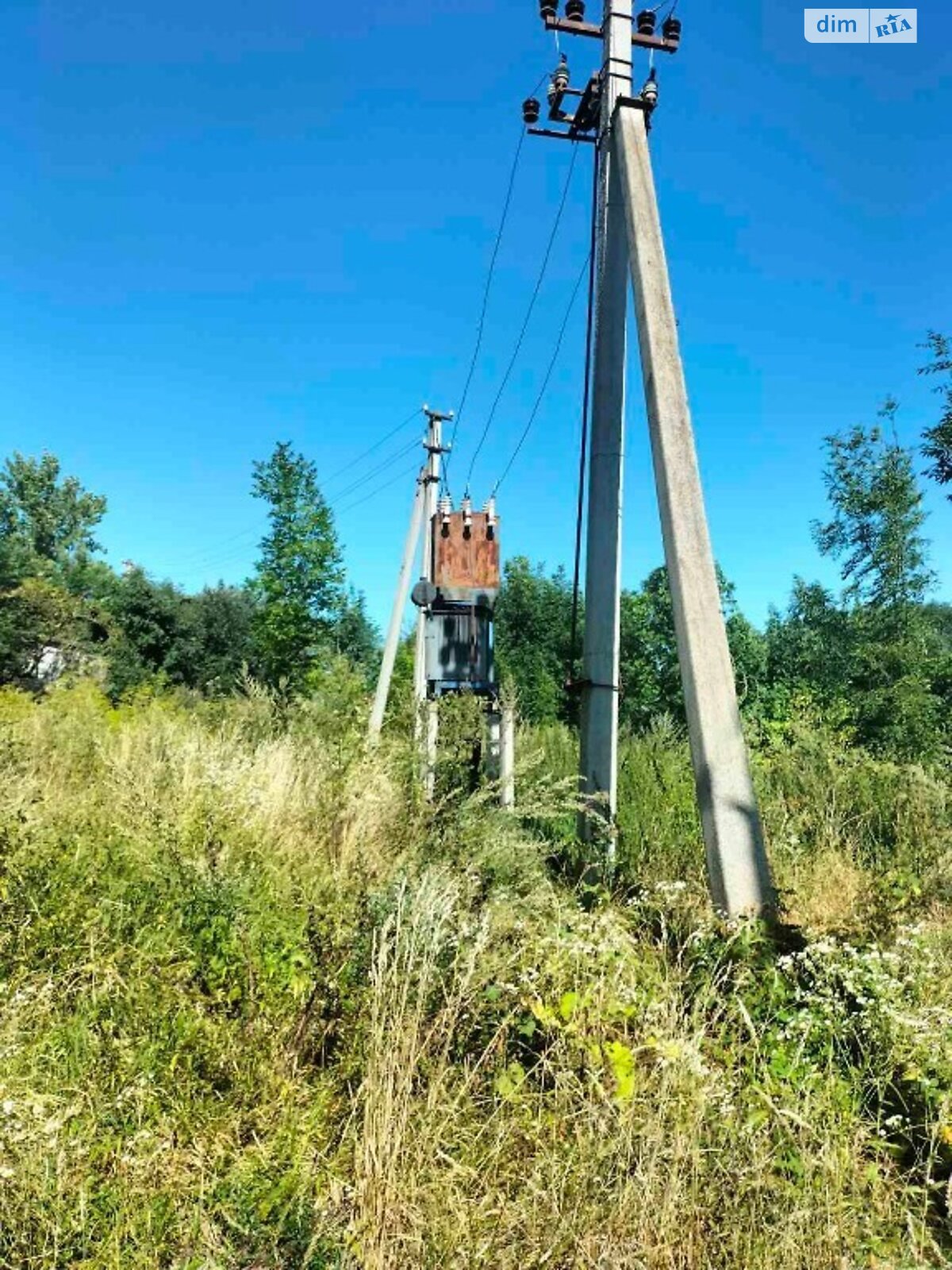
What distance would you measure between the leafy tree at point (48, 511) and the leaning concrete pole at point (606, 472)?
148ft

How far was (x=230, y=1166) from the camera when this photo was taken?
192 centimetres

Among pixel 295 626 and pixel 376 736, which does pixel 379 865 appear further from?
pixel 295 626

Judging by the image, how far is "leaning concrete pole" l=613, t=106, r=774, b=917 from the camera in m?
3.04

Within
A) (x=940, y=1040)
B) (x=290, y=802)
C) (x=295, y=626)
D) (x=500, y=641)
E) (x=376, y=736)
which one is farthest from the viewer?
(x=500, y=641)

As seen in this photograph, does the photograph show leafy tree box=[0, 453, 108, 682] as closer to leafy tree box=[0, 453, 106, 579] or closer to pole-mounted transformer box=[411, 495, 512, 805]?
leafy tree box=[0, 453, 106, 579]

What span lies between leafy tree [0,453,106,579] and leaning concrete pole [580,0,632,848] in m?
45.0

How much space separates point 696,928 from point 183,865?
2186 mm

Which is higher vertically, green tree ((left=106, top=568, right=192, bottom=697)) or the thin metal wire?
green tree ((left=106, top=568, right=192, bottom=697))

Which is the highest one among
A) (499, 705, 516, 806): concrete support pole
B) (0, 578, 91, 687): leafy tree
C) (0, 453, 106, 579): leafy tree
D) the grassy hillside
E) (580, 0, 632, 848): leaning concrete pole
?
(0, 453, 106, 579): leafy tree

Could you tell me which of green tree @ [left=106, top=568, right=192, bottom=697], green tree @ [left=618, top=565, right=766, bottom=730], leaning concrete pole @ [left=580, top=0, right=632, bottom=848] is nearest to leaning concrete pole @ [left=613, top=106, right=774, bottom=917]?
leaning concrete pole @ [left=580, top=0, right=632, bottom=848]

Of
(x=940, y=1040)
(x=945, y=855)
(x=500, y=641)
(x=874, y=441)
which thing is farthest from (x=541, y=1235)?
(x=500, y=641)

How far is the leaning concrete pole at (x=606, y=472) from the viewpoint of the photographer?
451cm

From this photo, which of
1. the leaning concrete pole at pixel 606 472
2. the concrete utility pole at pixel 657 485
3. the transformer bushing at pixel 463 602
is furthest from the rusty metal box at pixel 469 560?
the leaning concrete pole at pixel 606 472

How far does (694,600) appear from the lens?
325 cm
